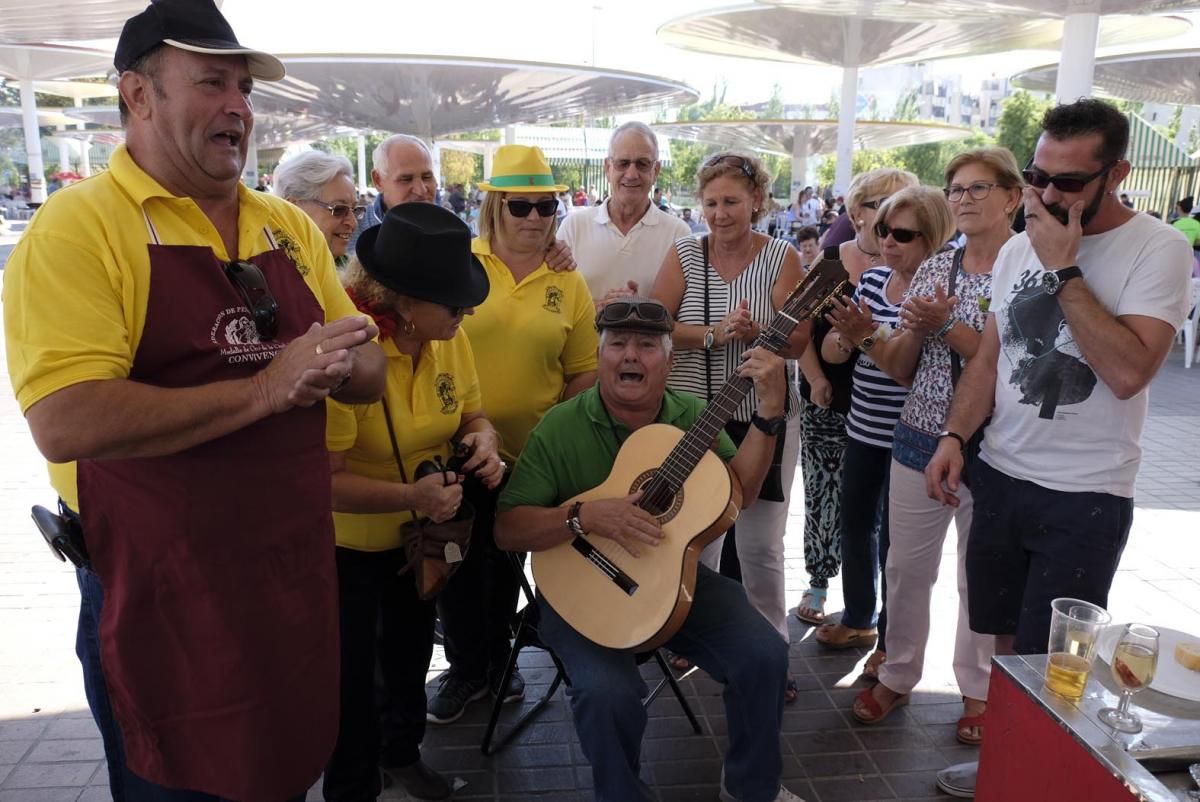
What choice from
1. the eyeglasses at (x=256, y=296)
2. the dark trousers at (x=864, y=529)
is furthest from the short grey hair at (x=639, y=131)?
the eyeglasses at (x=256, y=296)

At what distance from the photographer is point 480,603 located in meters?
3.47

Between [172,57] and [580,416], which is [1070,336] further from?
[172,57]

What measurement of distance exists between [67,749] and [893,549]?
329 centimetres

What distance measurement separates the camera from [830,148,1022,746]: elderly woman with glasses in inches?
125

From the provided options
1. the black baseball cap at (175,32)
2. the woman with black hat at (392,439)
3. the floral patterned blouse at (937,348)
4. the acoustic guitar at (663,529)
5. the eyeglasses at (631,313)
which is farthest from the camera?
the floral patterned blouse at (937,348)

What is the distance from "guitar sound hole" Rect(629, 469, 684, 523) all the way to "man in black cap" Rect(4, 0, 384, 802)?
1149 mm

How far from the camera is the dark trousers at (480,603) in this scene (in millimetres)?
3350

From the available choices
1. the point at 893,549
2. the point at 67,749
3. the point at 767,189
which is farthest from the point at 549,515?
the point at 67,749

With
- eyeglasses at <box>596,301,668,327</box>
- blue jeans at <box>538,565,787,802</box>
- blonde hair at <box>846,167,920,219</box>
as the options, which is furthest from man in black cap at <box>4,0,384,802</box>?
blonde hair at <box>846,167,920,219</box>

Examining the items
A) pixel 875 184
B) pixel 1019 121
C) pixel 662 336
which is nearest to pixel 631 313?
pixel 662 336

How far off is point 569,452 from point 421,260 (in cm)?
88

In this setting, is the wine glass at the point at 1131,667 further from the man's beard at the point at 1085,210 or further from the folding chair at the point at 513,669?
the folding chair at the point at 513,669

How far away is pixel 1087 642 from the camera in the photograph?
1.90m

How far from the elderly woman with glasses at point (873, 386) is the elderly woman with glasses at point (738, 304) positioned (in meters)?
0.31
